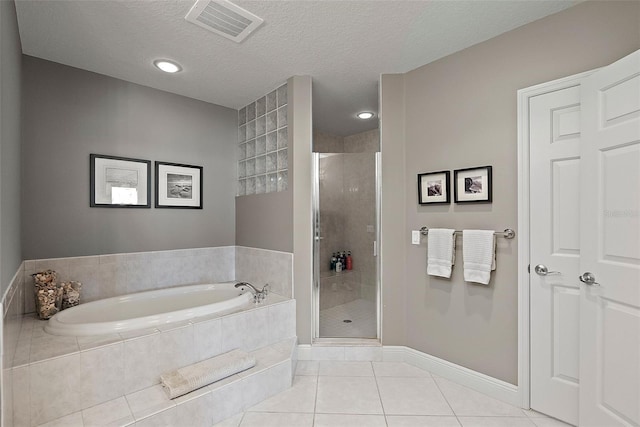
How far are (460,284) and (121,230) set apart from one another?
119 inches

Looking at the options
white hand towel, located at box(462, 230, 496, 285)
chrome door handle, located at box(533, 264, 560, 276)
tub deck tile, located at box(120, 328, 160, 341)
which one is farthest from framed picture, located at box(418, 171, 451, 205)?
tub deck tile, located at box(120, 328, 160, 341)

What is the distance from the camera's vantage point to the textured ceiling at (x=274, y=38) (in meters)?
1.78

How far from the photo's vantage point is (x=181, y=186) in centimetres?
310

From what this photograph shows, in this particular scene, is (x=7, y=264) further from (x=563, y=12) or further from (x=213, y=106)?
(x=563, y=12)

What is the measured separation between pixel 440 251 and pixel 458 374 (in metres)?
0.95

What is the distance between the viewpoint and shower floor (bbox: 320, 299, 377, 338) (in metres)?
2.74

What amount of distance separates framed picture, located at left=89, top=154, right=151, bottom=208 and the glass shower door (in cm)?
169

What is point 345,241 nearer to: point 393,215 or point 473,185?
point 393,215

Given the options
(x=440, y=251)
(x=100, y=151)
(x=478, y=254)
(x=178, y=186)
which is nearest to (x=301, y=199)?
(x=440, y=251)

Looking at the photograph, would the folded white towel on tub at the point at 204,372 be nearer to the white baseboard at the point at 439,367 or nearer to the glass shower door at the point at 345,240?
the white baseboard at the point at 439,367

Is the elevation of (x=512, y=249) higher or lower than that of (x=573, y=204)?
lower

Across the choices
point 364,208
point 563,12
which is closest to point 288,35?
point 364,208

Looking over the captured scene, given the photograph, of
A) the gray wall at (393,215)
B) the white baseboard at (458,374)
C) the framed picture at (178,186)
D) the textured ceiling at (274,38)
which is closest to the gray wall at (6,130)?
the textured ceiling at (274,38)

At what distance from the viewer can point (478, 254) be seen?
6.83 ft
